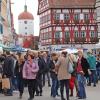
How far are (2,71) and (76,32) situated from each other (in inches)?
2682

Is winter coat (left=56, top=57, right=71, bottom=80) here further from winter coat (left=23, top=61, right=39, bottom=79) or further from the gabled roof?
the gabled roof

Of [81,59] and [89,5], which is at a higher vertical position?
[89,5]

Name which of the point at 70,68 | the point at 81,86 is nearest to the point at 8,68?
the point at 81,86

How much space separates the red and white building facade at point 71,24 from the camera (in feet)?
289

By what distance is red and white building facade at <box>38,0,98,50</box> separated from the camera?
88.0m

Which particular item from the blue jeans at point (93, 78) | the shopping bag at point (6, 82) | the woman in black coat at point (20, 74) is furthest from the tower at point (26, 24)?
the woman in black coat at point (20, 74)

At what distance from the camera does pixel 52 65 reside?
1914 centimetres

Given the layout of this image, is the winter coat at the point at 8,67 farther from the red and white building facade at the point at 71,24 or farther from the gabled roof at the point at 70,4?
the gabled roof at the point at 70,4

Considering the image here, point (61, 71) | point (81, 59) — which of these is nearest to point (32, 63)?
point (61, 71)

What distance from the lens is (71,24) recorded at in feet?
289

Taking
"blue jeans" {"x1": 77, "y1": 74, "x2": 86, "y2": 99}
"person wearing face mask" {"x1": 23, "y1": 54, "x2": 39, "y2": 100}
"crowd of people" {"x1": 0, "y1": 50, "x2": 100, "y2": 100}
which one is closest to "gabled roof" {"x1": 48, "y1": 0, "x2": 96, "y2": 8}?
"crowd of people" {"x1": 0, "y1": 50, "x2": 100, "y2": 100}

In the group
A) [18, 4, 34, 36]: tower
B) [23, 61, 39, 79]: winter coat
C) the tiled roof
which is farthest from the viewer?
the tiled roof

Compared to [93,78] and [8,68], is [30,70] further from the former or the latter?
[93,78]

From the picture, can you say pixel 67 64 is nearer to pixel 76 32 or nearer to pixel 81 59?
pixel 81 59
